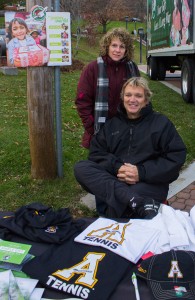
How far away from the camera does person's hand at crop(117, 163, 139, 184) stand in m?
3.33

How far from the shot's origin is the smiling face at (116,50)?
3674mm

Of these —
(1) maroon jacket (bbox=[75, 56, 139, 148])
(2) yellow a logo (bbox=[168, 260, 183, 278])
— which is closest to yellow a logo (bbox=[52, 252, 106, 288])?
(2) yellow a logo (bbox=[168, 260, 183, 278])

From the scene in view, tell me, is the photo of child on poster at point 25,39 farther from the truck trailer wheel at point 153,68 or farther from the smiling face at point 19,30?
the truck trailer wheel at point 153,68

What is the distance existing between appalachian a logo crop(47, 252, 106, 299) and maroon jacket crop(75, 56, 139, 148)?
6.22 feet

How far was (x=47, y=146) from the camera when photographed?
4.48 meters

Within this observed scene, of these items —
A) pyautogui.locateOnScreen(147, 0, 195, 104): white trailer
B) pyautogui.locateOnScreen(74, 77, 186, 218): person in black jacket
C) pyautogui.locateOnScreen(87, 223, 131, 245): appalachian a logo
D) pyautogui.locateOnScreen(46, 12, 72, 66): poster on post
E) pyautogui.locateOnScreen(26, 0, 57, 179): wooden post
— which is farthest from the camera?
pyautogui.locateOnScreen(147, 0, 195, 104): white trailer

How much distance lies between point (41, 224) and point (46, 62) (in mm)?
2066

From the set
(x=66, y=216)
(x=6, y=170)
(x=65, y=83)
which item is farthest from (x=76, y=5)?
(x=66, y=216)

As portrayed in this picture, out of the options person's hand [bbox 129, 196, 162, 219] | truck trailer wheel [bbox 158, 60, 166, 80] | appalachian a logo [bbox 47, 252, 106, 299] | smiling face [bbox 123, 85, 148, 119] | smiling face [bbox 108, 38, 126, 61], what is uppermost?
truck trailer wheel [bbox 158, 60, 166, 80]

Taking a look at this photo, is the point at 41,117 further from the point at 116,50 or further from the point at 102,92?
the point at 116,50

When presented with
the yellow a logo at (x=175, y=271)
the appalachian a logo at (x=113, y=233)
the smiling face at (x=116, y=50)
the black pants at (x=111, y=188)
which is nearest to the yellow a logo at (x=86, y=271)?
the appalachian a logo at (x=113, y=233)

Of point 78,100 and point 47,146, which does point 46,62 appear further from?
point 47,146

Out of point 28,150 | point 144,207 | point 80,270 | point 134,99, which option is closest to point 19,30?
point 134,99

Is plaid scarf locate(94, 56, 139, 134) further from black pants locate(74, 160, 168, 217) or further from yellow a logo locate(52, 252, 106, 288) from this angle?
yellow a logo locate(52, 252, 106, 288)
